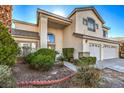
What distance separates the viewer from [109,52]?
16391 millimetres

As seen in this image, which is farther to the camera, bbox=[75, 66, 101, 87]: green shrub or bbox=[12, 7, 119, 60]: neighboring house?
bbox=[12, 7, 119, 60]: neighboring house

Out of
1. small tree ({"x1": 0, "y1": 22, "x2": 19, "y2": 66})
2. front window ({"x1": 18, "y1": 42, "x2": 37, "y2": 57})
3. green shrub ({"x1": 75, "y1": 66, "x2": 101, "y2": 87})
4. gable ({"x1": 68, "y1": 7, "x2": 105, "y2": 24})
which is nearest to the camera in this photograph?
green shrub ({"x1": 75, "y1": 66, "x2": 101, "y2": 87})

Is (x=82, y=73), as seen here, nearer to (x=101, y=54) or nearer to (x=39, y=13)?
(x=39, y=13)

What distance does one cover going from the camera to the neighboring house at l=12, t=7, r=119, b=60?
12.1 meters

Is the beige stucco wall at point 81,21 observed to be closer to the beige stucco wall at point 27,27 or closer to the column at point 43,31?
the column at point 43,31

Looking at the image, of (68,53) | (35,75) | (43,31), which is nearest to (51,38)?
(43,31)

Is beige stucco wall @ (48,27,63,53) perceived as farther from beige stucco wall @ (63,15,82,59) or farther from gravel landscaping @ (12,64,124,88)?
gravel landscaping @ (12,64,124,88)

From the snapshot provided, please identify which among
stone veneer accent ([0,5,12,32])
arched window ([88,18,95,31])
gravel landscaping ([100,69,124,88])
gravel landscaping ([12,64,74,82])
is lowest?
gravel landscaping ([100,69,124,88])

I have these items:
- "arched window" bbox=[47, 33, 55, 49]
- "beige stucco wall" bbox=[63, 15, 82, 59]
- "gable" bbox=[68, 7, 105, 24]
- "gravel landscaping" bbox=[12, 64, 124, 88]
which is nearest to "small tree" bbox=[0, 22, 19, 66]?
"gravel landscaping" bbox=[12, 64, 124, 88]

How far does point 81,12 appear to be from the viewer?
14508 mm

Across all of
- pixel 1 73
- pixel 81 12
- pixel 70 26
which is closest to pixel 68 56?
pixel 70 26

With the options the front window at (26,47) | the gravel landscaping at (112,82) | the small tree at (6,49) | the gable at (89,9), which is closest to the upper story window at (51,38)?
the front window at (26,47)
